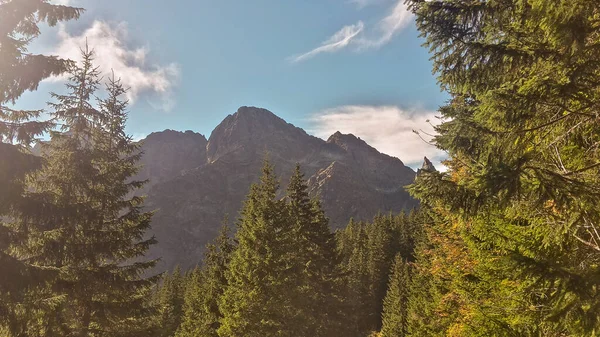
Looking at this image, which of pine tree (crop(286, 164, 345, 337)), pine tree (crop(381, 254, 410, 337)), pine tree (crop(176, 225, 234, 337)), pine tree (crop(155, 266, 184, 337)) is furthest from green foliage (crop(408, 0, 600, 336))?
pine tree (crop(155, 266, 184, 337))

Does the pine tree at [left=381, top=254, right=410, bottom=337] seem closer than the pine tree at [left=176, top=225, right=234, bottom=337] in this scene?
No

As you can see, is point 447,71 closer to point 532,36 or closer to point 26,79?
point 532,36

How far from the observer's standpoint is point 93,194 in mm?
13703

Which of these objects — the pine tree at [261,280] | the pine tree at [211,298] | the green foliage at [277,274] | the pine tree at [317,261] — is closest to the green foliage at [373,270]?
the pine tree at [317,261]

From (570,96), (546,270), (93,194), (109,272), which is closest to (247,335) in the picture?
(109,272)

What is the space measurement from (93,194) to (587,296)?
51.2 ft

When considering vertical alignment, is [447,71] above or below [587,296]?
above

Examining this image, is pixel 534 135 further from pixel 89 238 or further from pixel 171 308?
pixel 171 308

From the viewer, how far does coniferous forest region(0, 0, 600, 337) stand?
4.31 metres

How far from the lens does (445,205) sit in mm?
5398

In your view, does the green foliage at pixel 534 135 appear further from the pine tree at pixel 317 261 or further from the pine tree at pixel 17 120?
the pine tree at pixel 317 261

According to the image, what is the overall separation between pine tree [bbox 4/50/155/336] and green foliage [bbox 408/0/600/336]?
460 inches

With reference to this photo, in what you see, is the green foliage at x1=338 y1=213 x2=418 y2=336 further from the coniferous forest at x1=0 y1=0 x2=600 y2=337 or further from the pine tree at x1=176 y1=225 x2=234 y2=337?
the coniferous forest at x1=0 y1=0 x2=600 y2=337

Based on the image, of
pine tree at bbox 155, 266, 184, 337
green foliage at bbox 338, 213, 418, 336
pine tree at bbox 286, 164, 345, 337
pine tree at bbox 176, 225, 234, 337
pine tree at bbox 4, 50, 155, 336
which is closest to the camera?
pine tree at bbox 4, 50, 155, 336
